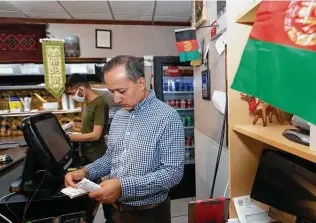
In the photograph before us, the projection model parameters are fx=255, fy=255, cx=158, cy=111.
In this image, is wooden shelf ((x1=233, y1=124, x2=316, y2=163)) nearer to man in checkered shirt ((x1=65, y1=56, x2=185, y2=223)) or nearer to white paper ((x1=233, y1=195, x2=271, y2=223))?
white paper ((x1=233, y1=195, x2=271, y2=223))

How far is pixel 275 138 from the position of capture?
30.1 inches

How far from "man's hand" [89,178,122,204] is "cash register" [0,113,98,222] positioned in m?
0.24

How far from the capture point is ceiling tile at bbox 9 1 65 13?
12.4ft

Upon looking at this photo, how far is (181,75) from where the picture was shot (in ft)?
13.2

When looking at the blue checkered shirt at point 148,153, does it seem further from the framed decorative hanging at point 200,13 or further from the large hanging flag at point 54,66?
the large hanging flag at point 54,66

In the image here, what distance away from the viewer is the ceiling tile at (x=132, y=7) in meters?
3.87

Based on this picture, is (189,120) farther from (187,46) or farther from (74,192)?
(74,192)

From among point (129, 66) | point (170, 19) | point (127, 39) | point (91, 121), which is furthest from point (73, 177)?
point (170, 19)

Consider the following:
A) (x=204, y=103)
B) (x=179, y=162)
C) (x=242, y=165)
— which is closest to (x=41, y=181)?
(x=179, y=162)

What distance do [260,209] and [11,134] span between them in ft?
14.2

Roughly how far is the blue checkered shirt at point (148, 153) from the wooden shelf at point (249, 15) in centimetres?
63

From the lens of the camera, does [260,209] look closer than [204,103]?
Yes

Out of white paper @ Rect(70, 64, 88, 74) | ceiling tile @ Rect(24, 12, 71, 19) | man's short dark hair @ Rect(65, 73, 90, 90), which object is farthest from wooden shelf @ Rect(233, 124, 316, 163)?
ceiling tile @ Rect(24, 12, 71, 19)

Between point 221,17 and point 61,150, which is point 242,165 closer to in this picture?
point 61,150
